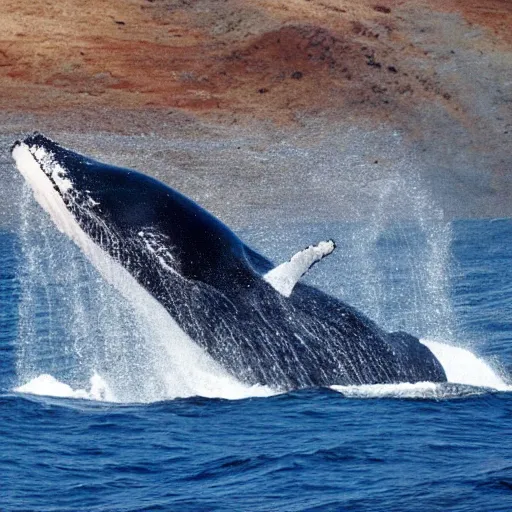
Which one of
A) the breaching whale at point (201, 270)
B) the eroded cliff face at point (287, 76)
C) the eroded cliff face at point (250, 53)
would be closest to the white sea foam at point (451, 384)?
the breaching whale at point (201, 270)

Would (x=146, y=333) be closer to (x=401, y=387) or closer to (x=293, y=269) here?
(x=293, y=269)

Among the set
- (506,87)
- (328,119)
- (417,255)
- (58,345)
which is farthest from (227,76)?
(58,345)

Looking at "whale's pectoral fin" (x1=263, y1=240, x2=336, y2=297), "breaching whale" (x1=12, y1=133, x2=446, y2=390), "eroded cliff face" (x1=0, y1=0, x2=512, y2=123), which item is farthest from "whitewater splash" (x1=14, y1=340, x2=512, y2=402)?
"eroded cliff face" (x1=0, y1=0, x2=512, y2=123)

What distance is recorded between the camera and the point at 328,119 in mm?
50938

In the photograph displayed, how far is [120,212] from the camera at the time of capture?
12.9 meters

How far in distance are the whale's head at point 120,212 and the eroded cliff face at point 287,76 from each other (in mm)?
31326

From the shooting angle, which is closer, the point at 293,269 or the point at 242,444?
the point at 242,444

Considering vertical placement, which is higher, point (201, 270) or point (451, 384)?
point (201, 270)

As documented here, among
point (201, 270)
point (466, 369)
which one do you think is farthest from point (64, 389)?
point (466, 369)

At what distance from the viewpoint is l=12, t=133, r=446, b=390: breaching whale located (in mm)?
12859

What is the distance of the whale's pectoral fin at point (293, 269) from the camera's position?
Result: 517 inches

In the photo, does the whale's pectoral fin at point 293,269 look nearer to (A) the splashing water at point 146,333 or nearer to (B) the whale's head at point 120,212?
(B) the whale's head at point 120,212

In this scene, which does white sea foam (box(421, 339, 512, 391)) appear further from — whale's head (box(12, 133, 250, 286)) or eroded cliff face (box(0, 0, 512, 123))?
eroded cliff face (box(0, 0, 512, 123))

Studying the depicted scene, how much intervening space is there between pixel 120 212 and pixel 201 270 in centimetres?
A: 93
